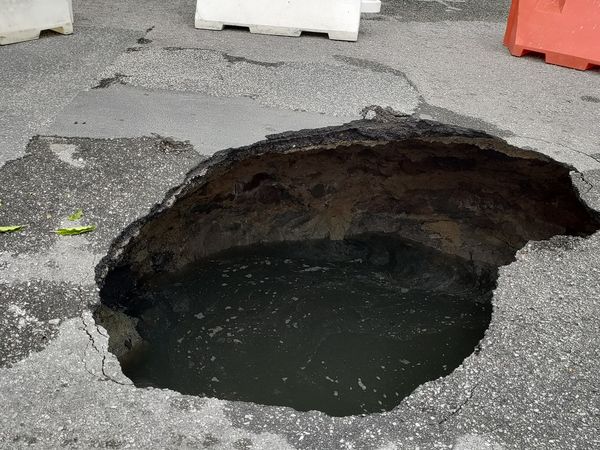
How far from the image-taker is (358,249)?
6.00m

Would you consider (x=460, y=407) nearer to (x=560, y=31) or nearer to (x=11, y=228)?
(x=11, y=228)

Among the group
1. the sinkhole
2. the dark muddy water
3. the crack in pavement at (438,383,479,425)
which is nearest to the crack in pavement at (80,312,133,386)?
the sinkhole

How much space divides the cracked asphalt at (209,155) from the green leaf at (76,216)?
6cm

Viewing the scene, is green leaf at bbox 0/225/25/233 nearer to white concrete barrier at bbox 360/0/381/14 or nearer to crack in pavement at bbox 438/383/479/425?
crack in pavement at bbox 438/383/479/425

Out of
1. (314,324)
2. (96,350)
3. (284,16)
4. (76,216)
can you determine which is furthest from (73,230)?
(284,16)

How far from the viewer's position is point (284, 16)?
6613 millimetres

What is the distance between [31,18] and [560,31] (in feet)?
16.8

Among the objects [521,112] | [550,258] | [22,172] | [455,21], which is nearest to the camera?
[550,258]

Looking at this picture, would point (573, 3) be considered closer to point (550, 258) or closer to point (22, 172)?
point (550, 258)

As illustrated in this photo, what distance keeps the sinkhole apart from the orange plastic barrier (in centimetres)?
185

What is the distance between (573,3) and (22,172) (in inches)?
206

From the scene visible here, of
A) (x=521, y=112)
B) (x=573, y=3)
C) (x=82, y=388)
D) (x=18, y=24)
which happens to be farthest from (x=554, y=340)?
(x=18, y=24)

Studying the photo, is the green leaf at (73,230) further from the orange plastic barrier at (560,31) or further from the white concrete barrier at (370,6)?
the white concrete barrier at (370,6)

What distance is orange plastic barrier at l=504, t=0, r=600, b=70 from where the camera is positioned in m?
6.16
